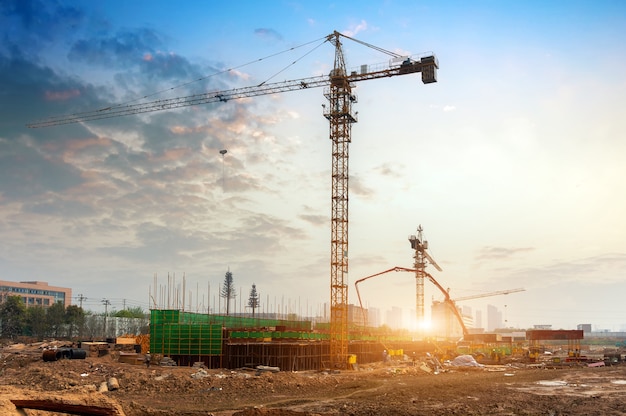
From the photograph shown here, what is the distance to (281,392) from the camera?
33750 mm

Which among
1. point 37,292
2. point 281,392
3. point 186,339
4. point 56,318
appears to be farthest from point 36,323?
point 281,392

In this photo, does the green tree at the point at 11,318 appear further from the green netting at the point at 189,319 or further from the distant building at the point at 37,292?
the green netting at the point at 189,319

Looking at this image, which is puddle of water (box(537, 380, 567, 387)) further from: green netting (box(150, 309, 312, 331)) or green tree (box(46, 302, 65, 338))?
green tree (box(46, 302, 65, 338))

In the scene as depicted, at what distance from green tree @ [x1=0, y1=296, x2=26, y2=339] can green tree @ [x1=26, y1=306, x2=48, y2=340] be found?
1237 mm

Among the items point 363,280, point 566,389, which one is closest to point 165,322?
point 566,389

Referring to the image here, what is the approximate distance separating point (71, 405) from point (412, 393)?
20162 mm

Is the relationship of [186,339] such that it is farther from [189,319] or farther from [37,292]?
[37,292]

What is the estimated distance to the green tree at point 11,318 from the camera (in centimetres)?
10094

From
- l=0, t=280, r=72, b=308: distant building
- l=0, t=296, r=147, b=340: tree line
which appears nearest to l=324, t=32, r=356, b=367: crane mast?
l=0, t=296, r=147, b=340: tree line

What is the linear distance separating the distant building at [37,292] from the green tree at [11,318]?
43772 mm

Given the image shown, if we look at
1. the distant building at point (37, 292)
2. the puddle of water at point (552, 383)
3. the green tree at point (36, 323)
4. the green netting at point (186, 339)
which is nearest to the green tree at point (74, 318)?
the green tree at point (36, 323)

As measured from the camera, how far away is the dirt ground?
24.3 m

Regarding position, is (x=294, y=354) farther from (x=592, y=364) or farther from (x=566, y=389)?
(x=592, y=364)

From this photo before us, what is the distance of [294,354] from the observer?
157 ft
